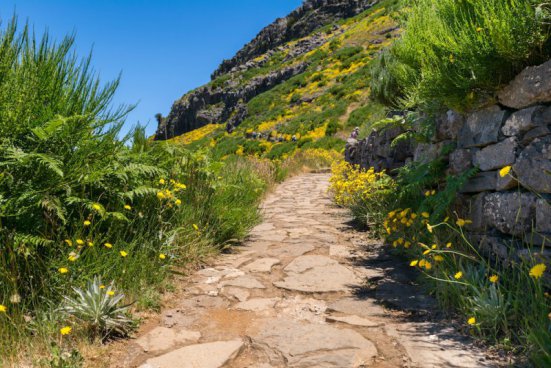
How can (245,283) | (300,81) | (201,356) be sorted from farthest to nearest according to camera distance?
(300,81) → (245,283) → (201,356)

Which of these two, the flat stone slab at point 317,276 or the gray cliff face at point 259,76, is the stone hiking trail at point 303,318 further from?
the gray cliff face at point 259,76

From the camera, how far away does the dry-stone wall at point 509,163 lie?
2.50 metres

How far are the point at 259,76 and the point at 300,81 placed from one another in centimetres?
1650

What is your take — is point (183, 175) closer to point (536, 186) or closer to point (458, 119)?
point (458, 119)

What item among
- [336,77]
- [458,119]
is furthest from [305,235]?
[336,77]

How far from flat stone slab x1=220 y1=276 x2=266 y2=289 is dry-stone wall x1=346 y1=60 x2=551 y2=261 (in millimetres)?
1870

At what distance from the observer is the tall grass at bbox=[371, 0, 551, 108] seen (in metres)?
2.67

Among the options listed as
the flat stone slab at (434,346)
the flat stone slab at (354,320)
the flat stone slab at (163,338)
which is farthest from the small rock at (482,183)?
the flat stone slab at (163,338)

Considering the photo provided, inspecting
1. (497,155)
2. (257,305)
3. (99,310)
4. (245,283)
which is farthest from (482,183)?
(99,310)

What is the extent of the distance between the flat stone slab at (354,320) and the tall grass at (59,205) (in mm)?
1347

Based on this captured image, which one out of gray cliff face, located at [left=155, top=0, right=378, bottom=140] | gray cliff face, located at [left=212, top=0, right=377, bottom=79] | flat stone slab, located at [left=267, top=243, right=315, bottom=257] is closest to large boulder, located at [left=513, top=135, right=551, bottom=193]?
flat stone slab, located at [left=267, top=243, right=315, bottom=257]

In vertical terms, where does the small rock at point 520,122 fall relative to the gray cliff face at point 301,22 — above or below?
below

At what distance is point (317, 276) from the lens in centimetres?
375

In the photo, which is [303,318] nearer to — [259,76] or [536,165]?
[536,165]
